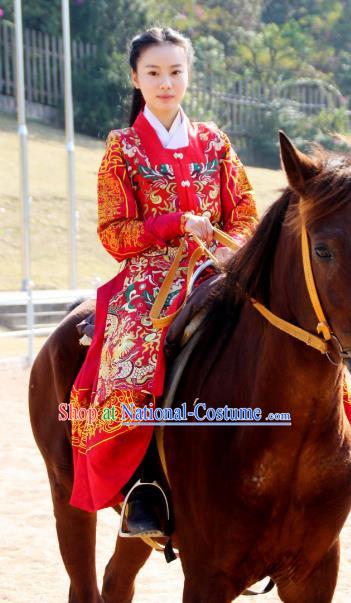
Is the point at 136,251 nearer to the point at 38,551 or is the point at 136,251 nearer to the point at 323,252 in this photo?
the point at 323,252

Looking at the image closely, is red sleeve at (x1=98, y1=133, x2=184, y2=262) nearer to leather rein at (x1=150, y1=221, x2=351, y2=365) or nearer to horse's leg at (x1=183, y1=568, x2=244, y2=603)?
leather rein at (x1=150, y1=221, x2=351, y2=365)

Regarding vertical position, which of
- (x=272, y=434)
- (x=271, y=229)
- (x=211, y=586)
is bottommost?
(x=211, y=586)

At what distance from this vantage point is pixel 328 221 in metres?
2.90

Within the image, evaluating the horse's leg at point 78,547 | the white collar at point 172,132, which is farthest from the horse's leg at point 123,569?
the white collar at point 172,132

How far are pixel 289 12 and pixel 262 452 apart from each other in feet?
134

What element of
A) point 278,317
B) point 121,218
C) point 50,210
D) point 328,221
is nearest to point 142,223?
point 121,218

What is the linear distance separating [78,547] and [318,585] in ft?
4.96

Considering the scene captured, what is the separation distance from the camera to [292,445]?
326 cm

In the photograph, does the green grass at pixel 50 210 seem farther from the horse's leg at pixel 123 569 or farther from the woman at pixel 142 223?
the woman at pixel 142 223

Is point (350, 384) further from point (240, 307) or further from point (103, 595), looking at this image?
point (103, 595)

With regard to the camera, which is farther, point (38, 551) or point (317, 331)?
point (38, 551)

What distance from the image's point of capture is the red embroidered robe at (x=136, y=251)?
378 cm

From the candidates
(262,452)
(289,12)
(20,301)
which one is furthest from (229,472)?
(289,12)

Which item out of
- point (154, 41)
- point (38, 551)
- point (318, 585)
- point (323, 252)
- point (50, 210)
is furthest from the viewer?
point (50, 210)
